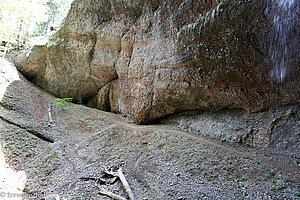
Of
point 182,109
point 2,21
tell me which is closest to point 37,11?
point 2,21

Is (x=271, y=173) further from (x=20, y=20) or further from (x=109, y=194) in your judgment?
(x=20, y=20)

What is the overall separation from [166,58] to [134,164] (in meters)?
5.36

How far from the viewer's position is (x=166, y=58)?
8.83 metres

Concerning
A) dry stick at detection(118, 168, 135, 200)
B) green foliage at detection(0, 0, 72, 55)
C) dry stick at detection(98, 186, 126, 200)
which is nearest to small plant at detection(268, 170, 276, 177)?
dry stick at detection(118, 168, 135, 200)

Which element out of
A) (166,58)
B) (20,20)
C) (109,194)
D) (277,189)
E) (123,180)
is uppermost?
(20,20)

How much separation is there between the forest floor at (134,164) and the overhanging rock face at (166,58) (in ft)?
6.93

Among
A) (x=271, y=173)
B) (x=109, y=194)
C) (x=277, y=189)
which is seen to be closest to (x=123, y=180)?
(x=109, y=194)

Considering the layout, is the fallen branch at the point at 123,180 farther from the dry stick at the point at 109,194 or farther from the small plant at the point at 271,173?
the small plant at the point at 271,173

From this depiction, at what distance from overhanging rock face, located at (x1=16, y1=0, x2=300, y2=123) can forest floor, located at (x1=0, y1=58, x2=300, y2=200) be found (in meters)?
2.11

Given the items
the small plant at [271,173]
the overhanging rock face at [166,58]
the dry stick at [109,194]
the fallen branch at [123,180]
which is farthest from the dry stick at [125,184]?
the overhanging rock face at [166,58]

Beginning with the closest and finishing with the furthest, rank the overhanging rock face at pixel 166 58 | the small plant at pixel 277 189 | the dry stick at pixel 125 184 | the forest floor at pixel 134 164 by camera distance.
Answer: the small plant at pixel 277 189
the forest floor at pixel 134 164
the dry stick at pixel 125 184
the overhanging rock face at pixel 166 58

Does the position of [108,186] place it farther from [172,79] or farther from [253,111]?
[253,111]

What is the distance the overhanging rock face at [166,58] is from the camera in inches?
240

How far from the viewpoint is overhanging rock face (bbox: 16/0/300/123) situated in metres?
6.10
